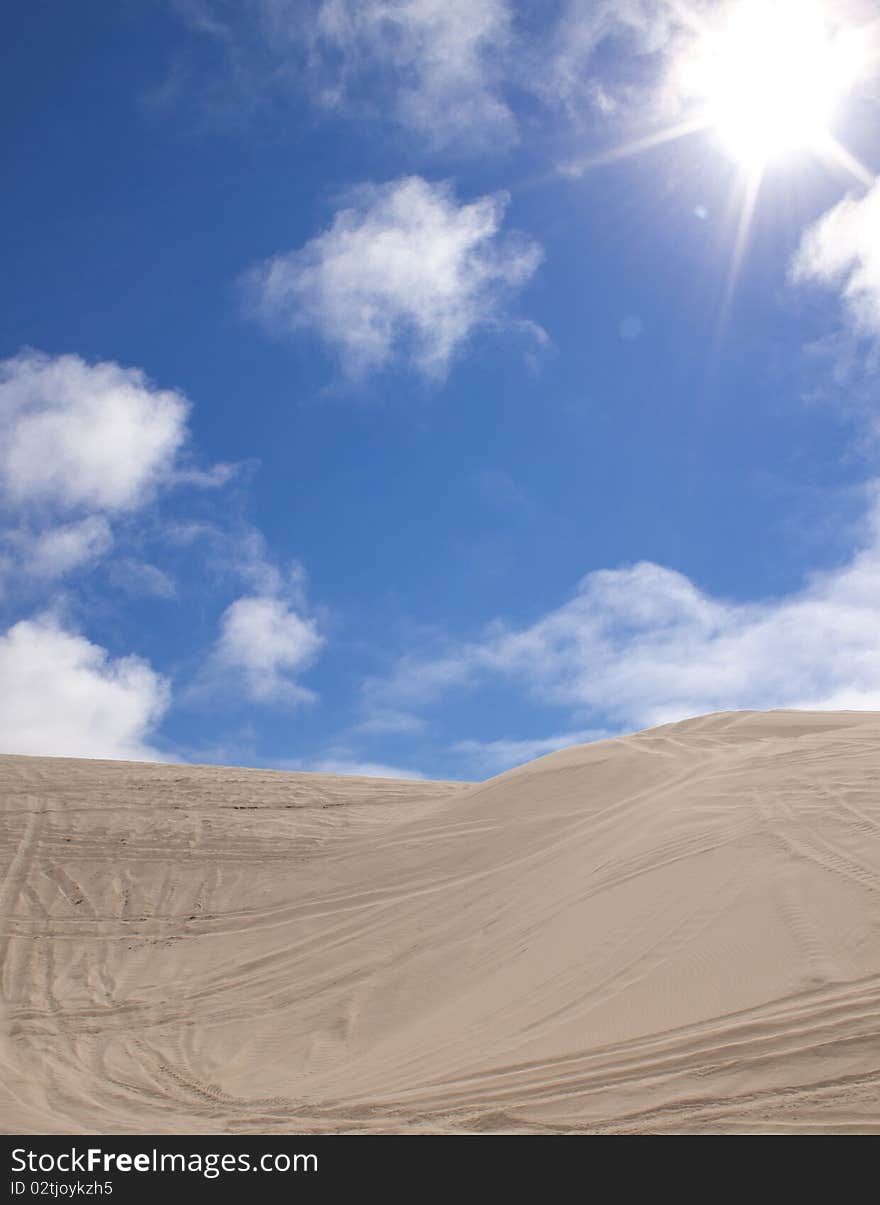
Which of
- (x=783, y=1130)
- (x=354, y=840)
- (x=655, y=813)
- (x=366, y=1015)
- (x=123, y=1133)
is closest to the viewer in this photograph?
(x=783, y=1130)

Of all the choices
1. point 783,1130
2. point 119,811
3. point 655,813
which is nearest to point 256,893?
point 119,811

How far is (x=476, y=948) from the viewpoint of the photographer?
995 cm

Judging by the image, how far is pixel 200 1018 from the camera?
9898 millimetres

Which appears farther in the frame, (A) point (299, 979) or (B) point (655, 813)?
(B) point (655, 813)

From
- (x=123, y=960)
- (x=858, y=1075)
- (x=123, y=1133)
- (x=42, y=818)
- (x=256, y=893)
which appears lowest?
(x=123, y=1133)

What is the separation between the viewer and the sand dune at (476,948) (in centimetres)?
586

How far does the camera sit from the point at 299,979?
10.5 m

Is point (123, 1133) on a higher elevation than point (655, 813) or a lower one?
lower

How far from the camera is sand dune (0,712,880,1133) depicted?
5.86 meters

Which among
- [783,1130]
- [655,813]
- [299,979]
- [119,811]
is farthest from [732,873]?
[119,811]
